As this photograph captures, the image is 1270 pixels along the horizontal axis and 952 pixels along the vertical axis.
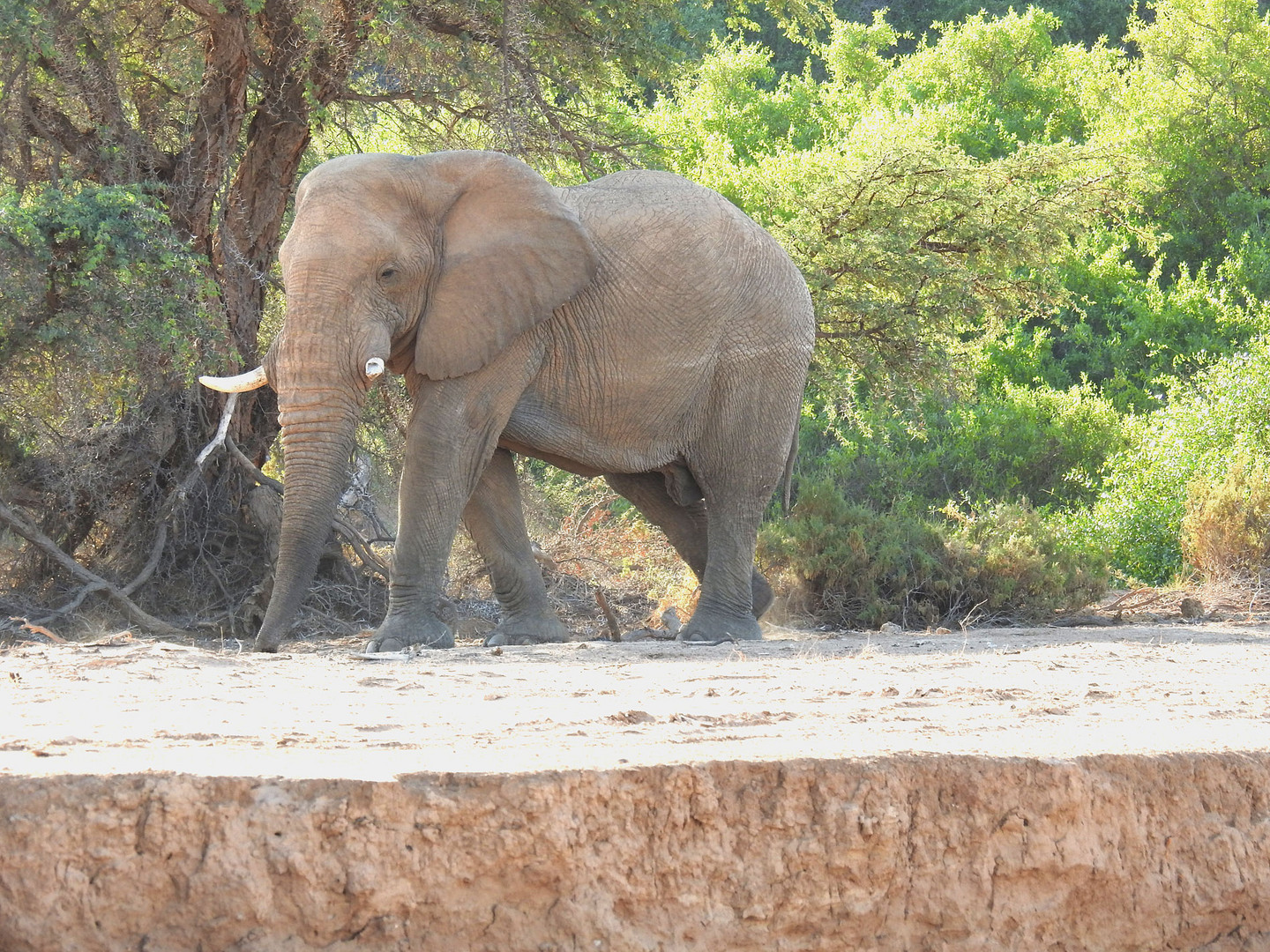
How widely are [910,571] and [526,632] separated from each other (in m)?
3.28

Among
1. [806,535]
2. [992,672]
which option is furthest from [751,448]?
[992,672]

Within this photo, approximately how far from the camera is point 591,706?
5.15 meters

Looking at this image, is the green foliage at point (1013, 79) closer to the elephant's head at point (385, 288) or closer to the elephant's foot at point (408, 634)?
the elephant's head at point (385, 288)

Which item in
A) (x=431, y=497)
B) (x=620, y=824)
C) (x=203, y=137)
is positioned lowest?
(x=431, y=497)

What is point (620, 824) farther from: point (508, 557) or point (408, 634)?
point (508, 557)

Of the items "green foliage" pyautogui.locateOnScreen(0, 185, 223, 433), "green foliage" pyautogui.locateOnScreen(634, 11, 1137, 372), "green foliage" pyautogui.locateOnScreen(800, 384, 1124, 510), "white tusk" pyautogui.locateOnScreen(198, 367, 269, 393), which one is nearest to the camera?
"white tusk" pyautogui.locateOnScreen(198, 367, 269, 393)

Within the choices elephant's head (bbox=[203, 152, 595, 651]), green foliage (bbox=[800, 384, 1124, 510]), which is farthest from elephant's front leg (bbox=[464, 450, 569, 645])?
green foliage (bbox=[800, 384, 1124, 510])

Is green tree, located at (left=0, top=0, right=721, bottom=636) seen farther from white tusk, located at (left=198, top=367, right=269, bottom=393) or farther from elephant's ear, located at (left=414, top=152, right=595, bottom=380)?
elephant's ear, located at (left=414, top=152, right=595, bottom=380)

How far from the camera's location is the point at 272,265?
10664 mm

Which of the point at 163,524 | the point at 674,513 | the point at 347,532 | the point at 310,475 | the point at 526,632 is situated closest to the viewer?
the point at 310,475

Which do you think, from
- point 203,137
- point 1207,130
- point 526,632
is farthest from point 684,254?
point 1207,130

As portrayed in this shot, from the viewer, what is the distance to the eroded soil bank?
3625 millimetres

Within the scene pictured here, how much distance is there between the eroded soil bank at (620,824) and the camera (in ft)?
11.9

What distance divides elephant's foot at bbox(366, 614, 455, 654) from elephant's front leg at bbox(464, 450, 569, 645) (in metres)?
0.70
